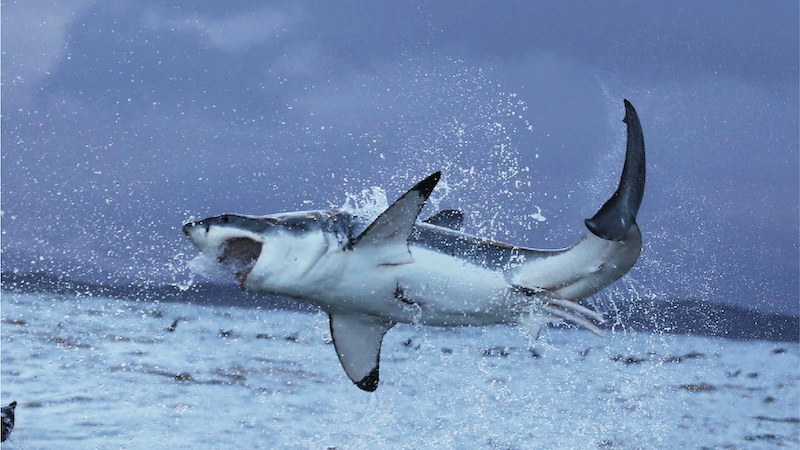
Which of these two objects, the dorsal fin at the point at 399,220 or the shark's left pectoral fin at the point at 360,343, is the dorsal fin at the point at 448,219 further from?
the dorsal fin at the point at 399,220

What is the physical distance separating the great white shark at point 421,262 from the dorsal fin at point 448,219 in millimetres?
726

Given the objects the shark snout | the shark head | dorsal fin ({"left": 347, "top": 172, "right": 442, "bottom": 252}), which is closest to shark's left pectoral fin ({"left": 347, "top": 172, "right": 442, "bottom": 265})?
dorsal fin ({"left": 347, "top": 172, "right": 442, "bottom": 252})

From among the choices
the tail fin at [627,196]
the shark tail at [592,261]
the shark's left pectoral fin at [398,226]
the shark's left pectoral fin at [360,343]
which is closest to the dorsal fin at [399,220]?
the shark's left pectoral fin at [398,226]

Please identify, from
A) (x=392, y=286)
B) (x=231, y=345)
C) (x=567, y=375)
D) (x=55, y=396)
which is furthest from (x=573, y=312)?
(x=231, y=345)

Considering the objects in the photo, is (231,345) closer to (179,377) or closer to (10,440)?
(179,377)

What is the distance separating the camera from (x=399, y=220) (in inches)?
330

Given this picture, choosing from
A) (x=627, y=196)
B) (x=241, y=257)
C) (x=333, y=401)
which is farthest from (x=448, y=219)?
(x=333, y=401)

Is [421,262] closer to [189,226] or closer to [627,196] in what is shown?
[627,196]

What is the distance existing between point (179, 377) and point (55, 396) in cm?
469

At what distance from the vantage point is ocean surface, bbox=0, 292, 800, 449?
A: 14.5m

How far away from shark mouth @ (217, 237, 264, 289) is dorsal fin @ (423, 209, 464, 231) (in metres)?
2.39

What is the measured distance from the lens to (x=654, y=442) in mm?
16844

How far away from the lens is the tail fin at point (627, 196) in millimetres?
8320

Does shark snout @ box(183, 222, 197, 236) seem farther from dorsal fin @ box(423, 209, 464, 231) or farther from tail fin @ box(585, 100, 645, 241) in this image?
tail fin @ box(585, 100, 645, 241)
